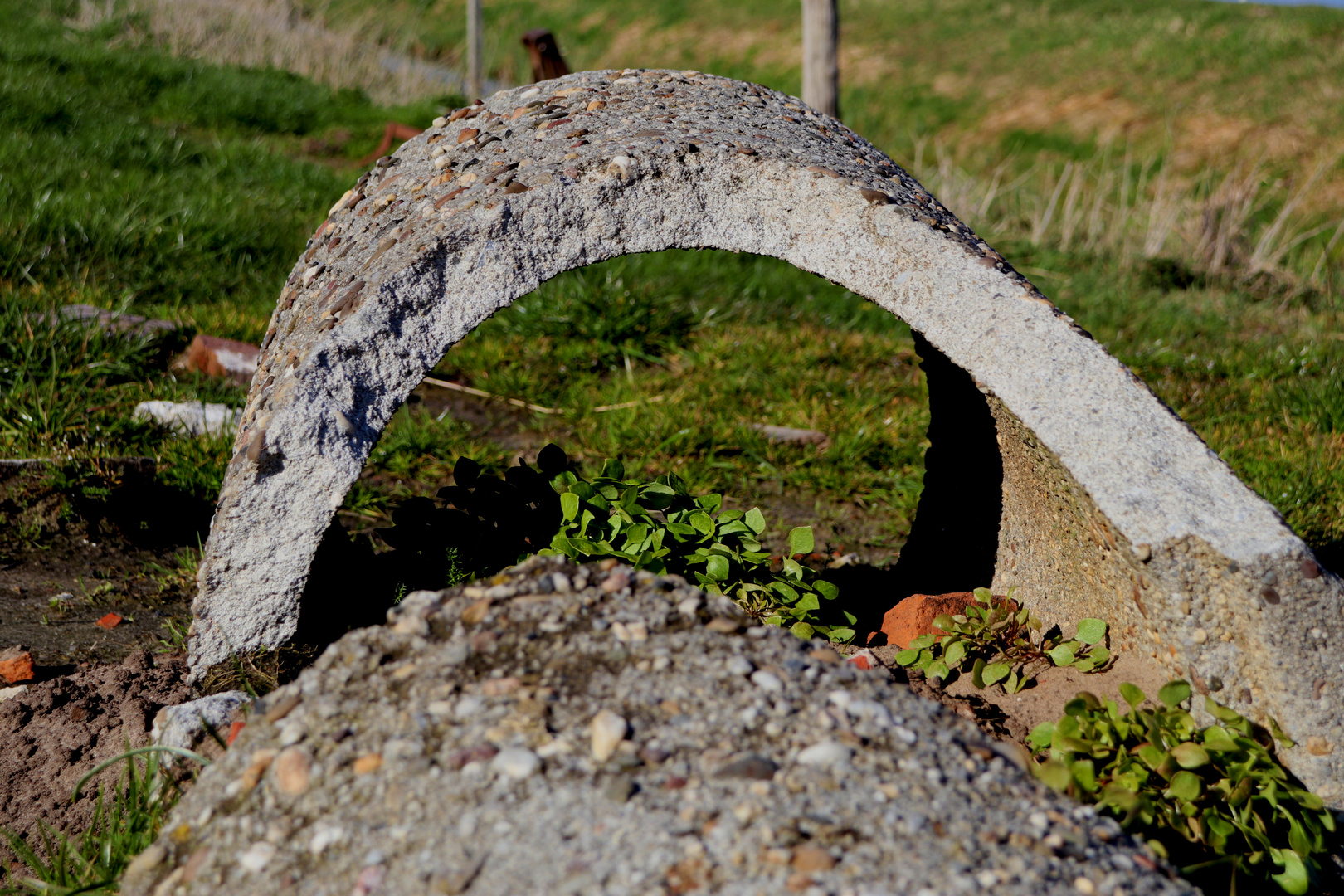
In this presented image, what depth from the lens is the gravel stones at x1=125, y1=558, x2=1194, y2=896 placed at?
1280mm

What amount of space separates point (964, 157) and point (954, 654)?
1382 centimetres

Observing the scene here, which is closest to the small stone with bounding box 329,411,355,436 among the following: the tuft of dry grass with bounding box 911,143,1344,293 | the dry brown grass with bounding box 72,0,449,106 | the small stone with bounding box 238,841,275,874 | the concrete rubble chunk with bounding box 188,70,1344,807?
the concrete rubble chunk with bounding box 188,70,1344,807

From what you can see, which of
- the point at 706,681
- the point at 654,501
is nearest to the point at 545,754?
the point at 706,681

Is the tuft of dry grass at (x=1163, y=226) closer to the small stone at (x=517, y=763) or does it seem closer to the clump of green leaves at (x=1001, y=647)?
the clump of green leaves at (x=1001, y=647)

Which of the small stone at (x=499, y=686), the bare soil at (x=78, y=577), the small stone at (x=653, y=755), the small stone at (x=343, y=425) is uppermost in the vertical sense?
the small stone at (x=343, y=425)

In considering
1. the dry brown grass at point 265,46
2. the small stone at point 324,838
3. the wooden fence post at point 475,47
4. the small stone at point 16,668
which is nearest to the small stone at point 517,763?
the small stone at point 324,838

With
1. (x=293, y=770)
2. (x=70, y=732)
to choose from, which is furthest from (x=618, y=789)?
(x=70, y=732)

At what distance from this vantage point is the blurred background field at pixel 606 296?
3857 mm

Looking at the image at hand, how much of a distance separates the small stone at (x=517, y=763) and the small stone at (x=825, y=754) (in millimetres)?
385

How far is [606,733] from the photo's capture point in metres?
1.44

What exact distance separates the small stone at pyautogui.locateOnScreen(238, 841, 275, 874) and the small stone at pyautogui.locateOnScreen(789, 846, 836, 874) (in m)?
0.73

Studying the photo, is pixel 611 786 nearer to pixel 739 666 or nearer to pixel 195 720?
pixel 739 666

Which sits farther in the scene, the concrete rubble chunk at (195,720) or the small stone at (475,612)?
the concrete rubble chunk at (195,720)

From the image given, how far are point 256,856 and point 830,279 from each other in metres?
1.62
